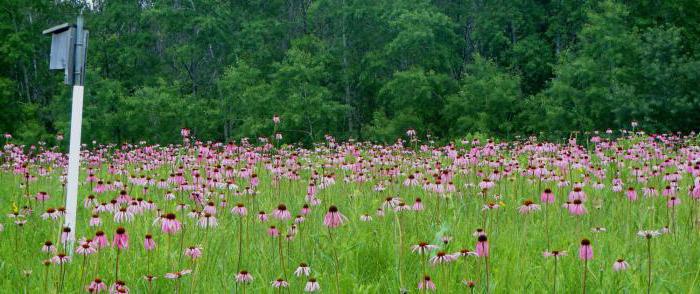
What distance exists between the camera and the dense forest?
85.2 ft

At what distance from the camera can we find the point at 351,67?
33125 mm

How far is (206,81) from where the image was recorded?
37.3 meters

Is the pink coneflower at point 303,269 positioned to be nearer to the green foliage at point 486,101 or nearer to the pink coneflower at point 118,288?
the pink coneflower at point 118,288

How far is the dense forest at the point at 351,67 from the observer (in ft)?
85.2

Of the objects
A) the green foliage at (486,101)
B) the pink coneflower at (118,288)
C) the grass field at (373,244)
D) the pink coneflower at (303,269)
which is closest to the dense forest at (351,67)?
the green foliage at (486,101)

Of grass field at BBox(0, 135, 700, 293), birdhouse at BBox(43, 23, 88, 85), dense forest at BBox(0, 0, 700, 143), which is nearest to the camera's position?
grass field at BBox(0, 135, 700, 293)

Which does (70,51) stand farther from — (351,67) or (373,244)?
(351,67)

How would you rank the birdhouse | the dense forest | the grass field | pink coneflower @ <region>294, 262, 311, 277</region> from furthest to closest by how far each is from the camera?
1. the dense forest
2. the birdhouse
3. the grass field
4. pink coneflower @ <region>294, 262, 311, 277</region>

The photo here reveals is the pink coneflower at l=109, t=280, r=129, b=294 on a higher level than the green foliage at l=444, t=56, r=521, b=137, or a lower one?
lower

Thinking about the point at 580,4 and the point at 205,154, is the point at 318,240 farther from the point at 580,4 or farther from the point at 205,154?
the point at 580,4

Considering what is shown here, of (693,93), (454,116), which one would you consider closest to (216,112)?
(454,116)

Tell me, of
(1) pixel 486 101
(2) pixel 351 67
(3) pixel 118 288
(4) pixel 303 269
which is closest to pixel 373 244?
(4) pixel 303 269

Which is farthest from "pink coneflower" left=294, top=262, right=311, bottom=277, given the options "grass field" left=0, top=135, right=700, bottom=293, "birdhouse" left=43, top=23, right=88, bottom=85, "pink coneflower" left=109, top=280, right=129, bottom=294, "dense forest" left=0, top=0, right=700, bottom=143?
"dense forest" left=0, top=0, right=700, bottom=143

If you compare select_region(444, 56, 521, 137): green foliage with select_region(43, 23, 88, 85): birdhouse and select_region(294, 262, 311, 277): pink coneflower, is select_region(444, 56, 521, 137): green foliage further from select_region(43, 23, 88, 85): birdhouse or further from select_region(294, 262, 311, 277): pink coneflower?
select_region(294, 262, 311, 277): pink coneflower
